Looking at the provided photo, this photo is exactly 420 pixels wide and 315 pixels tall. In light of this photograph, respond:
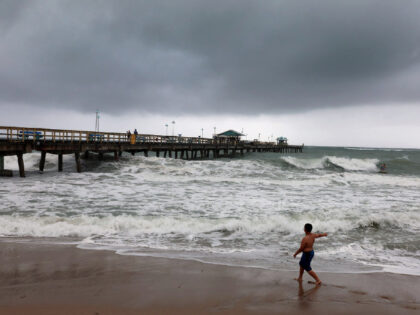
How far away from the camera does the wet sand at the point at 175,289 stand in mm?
3971

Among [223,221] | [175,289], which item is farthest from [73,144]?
[175,289]

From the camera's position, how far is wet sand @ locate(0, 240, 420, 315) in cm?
397

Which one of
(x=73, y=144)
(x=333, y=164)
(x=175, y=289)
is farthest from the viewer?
(x=333, y=164)

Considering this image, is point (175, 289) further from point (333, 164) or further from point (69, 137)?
point (333, 164)

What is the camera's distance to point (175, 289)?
15.0 ft

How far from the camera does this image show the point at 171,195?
14.7 meters

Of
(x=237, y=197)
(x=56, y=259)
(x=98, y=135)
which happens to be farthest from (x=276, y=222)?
(x=98, y=135)

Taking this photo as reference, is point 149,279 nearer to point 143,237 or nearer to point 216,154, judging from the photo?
point 143,237

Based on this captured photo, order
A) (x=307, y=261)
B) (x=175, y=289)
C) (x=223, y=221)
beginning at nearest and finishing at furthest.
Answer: (x=175, y=289) → (x=307, y=261) → (x=223, y=221)

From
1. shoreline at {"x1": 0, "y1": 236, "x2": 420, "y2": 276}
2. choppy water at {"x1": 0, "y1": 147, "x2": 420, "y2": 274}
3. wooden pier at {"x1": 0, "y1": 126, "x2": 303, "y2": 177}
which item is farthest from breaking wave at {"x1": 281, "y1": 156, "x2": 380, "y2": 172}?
shoreline at {"x1": 0, "y1": 236, "x2": 420, "y2": 276}

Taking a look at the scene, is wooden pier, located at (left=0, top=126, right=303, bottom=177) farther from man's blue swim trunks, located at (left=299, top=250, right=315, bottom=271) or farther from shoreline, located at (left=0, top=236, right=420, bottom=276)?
man's blue swim trunks, located at (left=299, top=250, right=315, bottom=271)

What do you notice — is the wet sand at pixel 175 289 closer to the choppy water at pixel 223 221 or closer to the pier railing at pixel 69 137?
the choppy water at pixel 223 221

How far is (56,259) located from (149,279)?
2184mm

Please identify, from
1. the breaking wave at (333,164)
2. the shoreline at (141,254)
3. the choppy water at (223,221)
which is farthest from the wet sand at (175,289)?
the breaking wave at (333,164)
